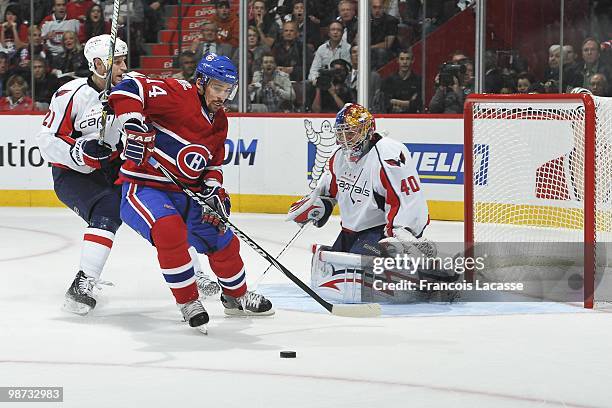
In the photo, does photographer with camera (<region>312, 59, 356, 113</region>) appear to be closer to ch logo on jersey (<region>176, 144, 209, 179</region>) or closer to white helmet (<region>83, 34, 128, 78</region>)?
white helmet (<region>83, 34, 128, 78</region>)

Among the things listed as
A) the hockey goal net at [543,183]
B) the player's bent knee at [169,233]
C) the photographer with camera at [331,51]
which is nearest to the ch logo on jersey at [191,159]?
the player's bent knee at [169,233]

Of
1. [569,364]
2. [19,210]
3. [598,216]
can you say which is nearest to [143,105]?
[569,364]

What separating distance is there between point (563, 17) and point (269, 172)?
2.32 m

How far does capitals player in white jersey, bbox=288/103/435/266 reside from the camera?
4746 millimetres

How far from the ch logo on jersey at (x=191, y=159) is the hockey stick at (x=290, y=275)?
5 cm

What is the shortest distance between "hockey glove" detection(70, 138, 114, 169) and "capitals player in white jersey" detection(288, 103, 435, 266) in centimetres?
86

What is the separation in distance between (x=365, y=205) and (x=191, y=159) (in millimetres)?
961

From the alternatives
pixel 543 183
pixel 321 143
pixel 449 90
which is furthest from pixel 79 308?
pixel 449 90

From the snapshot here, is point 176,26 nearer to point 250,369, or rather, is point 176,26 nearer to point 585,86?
point 585,86

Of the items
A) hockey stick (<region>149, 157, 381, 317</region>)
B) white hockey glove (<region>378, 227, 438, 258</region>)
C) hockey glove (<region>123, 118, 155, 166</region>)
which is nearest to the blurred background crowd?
white hockey glove (<region>378, 227, 438, 258</region>)

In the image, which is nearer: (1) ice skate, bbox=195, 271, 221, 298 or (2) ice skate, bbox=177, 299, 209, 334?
(2) ice skate, bbox=177, 299, 209, 334

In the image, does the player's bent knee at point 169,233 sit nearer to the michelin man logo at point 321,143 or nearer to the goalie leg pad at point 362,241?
the goalie leg pad at point 362,241

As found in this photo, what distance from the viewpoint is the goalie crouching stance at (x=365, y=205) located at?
186 inches

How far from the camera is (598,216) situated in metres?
5.04
